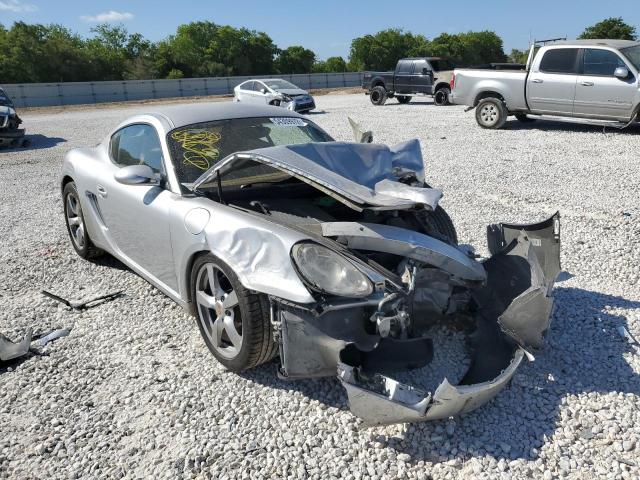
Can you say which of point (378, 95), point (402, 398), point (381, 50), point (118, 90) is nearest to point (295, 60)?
point (381, 50)

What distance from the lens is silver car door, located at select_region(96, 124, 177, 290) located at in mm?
3637

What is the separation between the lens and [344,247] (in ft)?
9.66

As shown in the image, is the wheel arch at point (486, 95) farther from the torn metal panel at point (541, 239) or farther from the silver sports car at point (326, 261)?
the torn metal panel at point (541, 239)

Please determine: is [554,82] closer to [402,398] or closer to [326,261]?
[326,261]

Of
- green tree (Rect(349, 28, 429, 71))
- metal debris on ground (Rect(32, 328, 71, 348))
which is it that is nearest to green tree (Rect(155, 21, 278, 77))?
green tree (Rect(349, 28, 429, 71))

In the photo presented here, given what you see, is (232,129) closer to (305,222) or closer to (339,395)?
(305,222)

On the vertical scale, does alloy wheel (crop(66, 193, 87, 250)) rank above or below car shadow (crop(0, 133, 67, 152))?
above

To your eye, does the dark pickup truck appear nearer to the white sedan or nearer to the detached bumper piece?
the white sedan

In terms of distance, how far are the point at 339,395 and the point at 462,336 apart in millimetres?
916

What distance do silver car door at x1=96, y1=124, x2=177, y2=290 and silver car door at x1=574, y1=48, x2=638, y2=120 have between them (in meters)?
9.89

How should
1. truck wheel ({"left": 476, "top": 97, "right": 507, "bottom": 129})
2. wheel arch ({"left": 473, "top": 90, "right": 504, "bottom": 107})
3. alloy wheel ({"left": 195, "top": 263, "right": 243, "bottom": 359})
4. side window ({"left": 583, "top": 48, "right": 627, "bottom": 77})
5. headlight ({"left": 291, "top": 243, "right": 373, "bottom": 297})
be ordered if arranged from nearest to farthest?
headlight ({"left": 291, "top": 243, "right": 373, "bottom": 297})
alloy wheel ({"left": 195, "top": 263, "right": 243, "bottom": 359})
side window ({"left": 583, "top": 48, "right": 627, "bottom": 77})
truck wheel ({"left": 476, "top": 97, "right": 507, "bottom": 129})
wheel arch ({"left": 473, "top": 90, "right": 504, "bottom": 107})

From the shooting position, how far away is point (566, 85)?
1134 centimetres

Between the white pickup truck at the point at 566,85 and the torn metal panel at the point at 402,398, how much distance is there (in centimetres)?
1026

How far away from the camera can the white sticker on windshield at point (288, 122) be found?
14.4 feet
